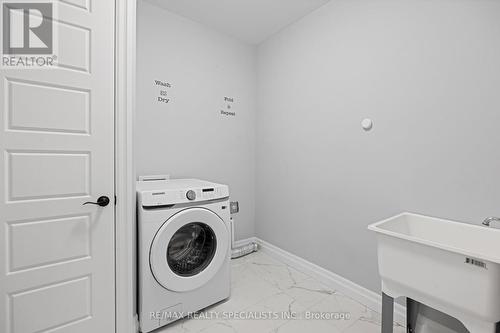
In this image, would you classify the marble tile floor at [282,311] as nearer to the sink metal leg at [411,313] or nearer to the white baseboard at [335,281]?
the white baseboard at [335,281]

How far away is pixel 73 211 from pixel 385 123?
1.95m

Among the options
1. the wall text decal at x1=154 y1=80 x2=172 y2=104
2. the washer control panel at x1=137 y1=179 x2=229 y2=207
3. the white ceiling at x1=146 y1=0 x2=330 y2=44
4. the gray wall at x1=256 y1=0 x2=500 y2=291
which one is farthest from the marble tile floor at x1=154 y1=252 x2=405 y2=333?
the white ceiling at x1=146 y1=0 x2=330 y2=44

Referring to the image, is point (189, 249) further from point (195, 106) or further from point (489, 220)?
point (489, 220)

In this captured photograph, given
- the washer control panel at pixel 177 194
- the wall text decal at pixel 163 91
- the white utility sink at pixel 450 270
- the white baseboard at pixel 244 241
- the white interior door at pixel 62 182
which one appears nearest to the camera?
the white utility sink at pixel 450 270

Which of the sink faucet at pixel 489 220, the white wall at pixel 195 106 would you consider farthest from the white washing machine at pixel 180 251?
the sink faucet at pixel 489 220

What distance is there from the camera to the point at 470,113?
4.15ft

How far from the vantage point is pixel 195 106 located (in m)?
2.30

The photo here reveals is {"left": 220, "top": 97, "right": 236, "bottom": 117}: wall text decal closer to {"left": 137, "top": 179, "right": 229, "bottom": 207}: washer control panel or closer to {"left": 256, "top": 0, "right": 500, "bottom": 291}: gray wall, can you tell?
{"left": 256, "top": 0, "right": 500, "bottom": 291}: gray wall

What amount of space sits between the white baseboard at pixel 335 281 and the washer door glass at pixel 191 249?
94cm

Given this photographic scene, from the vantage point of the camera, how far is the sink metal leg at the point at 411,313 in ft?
4.10

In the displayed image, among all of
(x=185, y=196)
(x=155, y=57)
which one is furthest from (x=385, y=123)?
(x=155, y=57)

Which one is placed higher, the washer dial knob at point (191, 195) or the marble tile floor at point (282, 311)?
the washer dial knob at point (191, 195)

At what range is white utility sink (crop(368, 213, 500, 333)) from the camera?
2.95ft

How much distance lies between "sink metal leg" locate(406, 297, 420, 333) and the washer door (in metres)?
1.14
